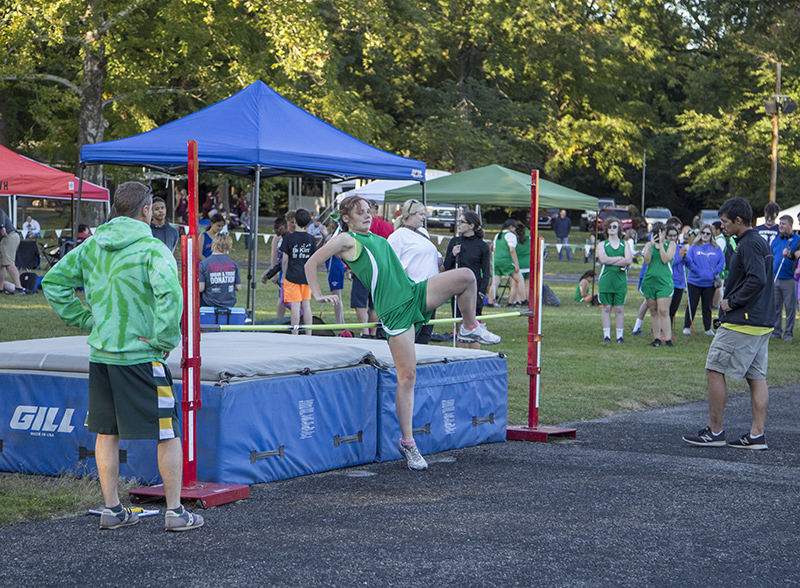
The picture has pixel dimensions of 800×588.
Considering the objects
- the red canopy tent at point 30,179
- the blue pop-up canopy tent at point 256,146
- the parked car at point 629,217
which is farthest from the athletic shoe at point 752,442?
the parked car at point 629,217

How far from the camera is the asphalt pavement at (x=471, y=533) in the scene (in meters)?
4.15

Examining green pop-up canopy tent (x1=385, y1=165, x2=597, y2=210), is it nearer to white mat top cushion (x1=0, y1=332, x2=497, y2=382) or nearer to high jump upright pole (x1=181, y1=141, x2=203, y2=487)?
white mat top cushion (x1=0, y1=332, x2=497, y2=382)

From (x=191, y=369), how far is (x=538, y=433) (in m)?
3.21

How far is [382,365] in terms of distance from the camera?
660 centimetres

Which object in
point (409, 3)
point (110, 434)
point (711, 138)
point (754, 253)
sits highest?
point (409, 3)

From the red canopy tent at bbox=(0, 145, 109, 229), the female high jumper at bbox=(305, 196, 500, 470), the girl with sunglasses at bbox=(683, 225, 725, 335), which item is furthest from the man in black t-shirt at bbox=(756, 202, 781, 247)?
the red canopy tent at bbox=(0, 145, 109, 229)

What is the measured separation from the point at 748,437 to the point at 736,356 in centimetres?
66

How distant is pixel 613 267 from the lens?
13.2 m

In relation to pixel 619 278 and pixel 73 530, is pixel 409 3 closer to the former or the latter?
pixel 619 278

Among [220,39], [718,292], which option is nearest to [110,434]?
[718,292]

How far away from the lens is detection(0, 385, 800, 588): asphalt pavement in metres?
4.15

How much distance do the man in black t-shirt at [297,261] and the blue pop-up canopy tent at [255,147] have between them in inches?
16.4

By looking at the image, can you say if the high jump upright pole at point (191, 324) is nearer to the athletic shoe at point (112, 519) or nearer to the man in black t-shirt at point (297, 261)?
the athletic shoe at point (112, 519)

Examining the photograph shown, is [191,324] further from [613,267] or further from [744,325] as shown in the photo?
[613,267]
